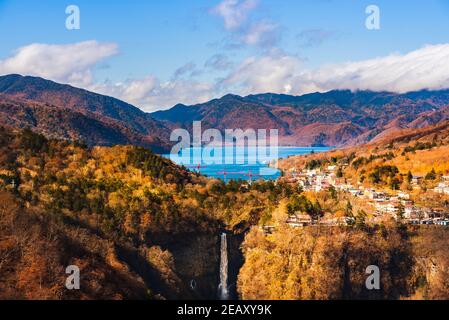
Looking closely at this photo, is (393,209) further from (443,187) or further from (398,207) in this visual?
(443,187)

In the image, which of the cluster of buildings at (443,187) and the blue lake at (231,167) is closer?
the cluster of buildings at (443,187)

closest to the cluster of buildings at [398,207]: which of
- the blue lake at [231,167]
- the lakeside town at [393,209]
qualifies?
the lakeside town at [393,209]

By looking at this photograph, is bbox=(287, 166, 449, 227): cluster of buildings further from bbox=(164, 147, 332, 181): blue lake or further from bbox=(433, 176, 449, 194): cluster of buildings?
bbox=(164, 147, 332, 181): blue lake

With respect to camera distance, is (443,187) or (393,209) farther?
(443,187)

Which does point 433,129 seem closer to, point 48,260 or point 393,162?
point 393,162

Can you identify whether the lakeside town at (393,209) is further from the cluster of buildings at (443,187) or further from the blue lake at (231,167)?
the blue lake at (231,167)

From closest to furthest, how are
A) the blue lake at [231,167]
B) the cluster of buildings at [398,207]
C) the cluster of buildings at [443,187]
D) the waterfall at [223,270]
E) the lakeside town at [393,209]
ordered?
the waterfall at [223,270], the lakeside town at [393,209], the cluster of buildings at [398,207], the cluster of buildings at [443,187], the blue lake at [231,167]

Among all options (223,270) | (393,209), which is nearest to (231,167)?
(393,209)

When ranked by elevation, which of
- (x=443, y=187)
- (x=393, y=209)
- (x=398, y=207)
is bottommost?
(x=393, y=209)
